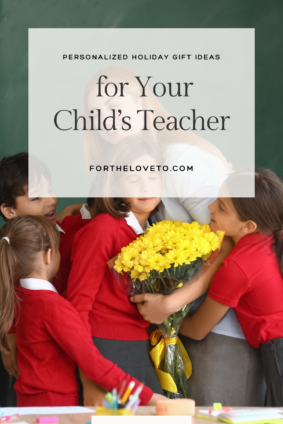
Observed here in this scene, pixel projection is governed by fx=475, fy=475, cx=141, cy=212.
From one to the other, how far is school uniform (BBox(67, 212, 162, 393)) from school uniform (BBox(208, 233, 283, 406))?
1.04ft

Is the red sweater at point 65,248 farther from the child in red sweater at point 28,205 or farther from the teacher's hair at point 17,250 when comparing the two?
the teacher's hair at point 17,250

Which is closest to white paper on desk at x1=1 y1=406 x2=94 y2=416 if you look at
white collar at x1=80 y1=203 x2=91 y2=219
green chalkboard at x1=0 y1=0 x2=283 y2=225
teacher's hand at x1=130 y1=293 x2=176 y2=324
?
teacher's hand at x1=130 y1=293 x2=176 y2=324

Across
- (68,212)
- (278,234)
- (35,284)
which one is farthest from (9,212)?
(278,234)

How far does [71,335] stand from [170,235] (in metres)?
0.45

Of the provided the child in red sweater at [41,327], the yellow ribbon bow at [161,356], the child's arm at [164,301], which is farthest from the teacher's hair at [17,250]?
the yellow ribbon bow at [161,356]

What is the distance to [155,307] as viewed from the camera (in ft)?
5.27

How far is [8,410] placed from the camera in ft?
4.24

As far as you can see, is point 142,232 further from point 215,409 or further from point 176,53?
point 176,53

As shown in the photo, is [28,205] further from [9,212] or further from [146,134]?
[146,134]

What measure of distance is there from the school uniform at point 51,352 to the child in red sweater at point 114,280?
7 cm

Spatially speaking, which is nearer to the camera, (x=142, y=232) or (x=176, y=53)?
(x=142, y=232)

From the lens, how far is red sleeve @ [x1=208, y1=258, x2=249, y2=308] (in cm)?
167

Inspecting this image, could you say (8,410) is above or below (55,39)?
below

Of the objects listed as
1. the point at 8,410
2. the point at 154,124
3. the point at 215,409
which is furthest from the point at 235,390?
the point at 154,124
